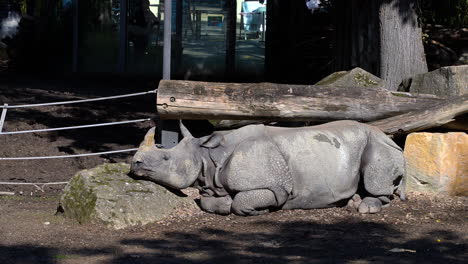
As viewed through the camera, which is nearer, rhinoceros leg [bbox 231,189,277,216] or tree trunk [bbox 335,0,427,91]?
rhinoceros leg [bbox 231,189,277,216]

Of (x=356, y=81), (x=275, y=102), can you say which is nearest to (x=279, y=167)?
(x=275, y=102)

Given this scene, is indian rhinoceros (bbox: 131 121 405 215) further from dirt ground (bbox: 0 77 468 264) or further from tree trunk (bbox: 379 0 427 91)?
tree trunk (bbox: 379 0 427 91)

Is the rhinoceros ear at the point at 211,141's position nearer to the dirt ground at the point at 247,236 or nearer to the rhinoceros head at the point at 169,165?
the rhinoceros head at the point at 169,165

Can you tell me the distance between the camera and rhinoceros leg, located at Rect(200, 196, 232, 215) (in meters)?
7.02

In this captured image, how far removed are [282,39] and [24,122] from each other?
822 cm

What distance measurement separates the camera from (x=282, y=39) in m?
18.8

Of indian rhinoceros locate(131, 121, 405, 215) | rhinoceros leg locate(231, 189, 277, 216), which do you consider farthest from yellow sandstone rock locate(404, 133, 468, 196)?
rhinoceros leg locate(231, 189, 277, 216)

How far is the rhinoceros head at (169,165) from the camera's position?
695cm

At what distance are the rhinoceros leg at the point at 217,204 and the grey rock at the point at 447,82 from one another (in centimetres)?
265

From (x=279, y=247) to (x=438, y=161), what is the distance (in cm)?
229

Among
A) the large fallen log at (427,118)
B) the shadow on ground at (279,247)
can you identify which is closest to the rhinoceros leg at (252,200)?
the shadow on ground at (279,247)

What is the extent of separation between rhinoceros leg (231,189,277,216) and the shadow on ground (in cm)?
23

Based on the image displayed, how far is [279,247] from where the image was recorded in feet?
19.9

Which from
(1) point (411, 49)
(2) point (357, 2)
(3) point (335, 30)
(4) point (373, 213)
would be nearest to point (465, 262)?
(4) point (373, 213)
